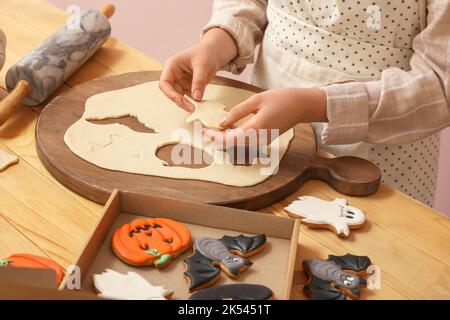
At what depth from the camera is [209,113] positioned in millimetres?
912

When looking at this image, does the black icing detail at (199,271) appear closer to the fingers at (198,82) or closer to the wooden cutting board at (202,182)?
the wooden cutting board at (202,182)

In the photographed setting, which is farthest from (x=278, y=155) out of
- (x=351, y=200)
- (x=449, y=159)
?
(x=449, y=159)

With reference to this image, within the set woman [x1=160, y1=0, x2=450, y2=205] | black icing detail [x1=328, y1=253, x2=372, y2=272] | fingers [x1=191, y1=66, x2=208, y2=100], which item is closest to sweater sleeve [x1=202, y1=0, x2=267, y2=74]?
woman [x1=160, y1=0, x2=450, y2=205]

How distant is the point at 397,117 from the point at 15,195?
50cm

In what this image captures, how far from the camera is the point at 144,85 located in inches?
39.2

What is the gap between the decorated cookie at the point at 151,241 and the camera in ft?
2.12

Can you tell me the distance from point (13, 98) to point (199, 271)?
0.45 m

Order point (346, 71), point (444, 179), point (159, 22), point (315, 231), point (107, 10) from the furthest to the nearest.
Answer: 1. point (159, 22)
2. point (444, 179)
3. point (107, 10)
4. point (346, 71)
5. point (315, 231)

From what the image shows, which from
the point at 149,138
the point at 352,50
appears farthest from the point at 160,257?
the point at 352,50

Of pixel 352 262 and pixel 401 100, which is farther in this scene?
pixel 401 100

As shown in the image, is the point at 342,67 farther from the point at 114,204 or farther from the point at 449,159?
the point at 449,159

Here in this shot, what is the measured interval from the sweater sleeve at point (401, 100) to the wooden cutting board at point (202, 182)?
0.05 metres

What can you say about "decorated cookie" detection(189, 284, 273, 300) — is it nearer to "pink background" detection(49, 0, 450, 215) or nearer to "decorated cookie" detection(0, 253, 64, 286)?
"decorated cookie" detection(0, 253, 64, 286)

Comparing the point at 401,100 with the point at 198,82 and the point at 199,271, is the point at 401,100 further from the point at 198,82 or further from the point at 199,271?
the point at 199,271
